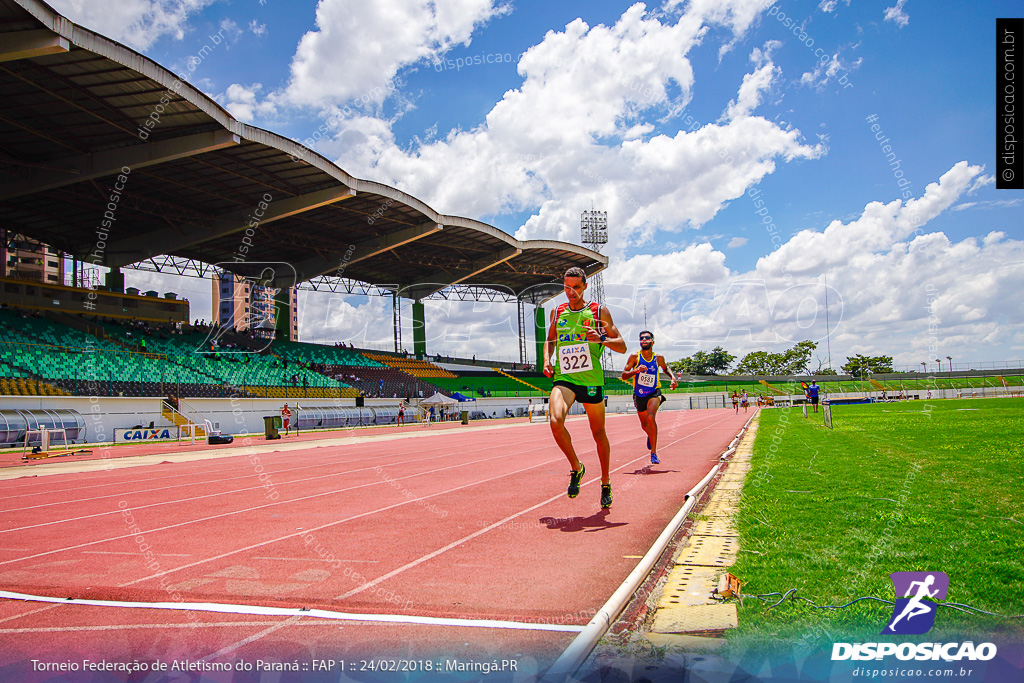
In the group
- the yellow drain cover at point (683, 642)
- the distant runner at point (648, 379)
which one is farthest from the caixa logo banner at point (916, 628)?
the distant runner at point (648, 379)

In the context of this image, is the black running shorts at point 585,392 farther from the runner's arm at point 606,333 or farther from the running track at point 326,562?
the running track at point 326,562

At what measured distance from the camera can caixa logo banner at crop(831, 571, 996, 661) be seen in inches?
103

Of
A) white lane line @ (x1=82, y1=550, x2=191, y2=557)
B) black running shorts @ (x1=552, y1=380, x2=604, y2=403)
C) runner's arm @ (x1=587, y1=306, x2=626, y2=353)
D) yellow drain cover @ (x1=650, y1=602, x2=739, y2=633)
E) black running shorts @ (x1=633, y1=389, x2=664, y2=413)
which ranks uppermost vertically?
runner's arm @ (x1=587, y1=306, x2=626, y2=353)

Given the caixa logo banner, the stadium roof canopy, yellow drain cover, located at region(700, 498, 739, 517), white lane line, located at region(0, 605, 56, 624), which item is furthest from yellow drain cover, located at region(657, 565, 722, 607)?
the stadium roof canopy

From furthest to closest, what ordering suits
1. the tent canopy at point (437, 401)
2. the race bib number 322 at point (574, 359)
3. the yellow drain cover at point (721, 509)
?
the tent canopy at point (437, 401), the race bib number 322 at point (574, 359), the yellow drain cover at point (721, 509)

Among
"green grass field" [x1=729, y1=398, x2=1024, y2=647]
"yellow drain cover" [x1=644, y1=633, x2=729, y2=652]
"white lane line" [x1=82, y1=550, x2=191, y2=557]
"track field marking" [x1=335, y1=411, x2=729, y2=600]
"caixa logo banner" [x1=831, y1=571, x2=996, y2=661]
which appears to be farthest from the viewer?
"white lane line" [x1=82, y1=550, x2=191, y2=557]

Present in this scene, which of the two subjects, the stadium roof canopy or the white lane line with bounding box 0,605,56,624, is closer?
the white lane line with bounding box 0,605,56,624

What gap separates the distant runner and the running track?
119 cm

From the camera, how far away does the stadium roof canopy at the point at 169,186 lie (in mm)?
22125

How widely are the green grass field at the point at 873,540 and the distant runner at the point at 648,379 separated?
211cm

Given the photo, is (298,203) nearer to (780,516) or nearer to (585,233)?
(780,516)

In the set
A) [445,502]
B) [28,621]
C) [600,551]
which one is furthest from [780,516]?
[28,621]

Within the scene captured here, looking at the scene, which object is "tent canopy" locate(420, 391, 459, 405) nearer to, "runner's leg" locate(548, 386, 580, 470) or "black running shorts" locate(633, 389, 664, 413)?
"black running shorts" locate(633, 389, 664, 413)

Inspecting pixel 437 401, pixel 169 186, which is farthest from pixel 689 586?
pixel 437 401
